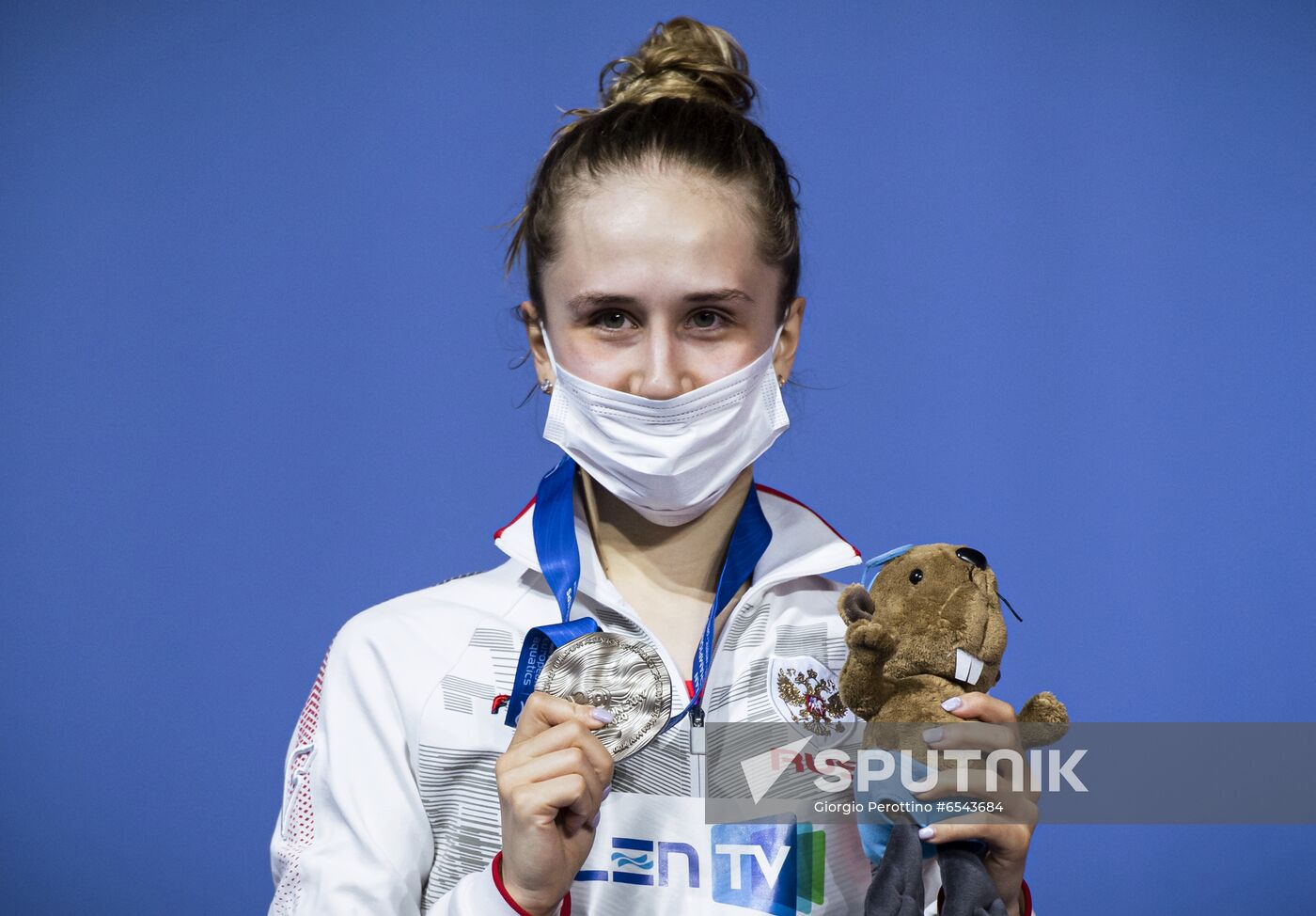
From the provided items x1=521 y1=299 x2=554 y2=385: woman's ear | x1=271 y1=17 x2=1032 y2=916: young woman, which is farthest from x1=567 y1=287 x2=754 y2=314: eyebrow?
x1=521 y1=299 x2=554 y2=385: woman's ear

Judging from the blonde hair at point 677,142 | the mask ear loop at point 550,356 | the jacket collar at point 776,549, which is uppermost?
the blonde hair at point 677,142

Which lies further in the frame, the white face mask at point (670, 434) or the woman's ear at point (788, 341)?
the woman's ear at point (788, 341)

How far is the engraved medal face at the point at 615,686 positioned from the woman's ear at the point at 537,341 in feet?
1.11

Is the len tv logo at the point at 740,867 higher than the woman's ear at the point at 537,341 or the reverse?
the reverse

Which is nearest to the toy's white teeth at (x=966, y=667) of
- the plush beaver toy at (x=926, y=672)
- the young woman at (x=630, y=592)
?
the plush beaver toy at (x=926, y=672)

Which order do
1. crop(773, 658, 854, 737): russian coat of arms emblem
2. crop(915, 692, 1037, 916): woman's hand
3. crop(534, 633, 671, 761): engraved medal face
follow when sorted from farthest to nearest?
crop(773, 658, 854, 737): russian coat of arms emblem < crop(534, 633, 671, 761): engraved medal face < crop(915, 692, 1037, 916): woman's hand

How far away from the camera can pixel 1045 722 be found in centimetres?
126

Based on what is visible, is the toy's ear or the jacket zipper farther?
the jacket zipper

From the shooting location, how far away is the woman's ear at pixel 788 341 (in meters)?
1.64

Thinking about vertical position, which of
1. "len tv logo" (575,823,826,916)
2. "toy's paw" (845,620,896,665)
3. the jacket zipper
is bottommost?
"len tv logo" (575,823,826,916)

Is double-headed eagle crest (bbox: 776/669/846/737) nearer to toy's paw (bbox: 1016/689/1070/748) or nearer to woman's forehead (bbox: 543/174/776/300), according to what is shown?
toy's paw (bbox: 1016/689/1070/748)

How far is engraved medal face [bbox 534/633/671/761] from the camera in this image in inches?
56.7

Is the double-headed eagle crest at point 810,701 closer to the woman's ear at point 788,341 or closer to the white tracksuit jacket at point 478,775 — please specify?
the white tracksuit jacket at point 478,775

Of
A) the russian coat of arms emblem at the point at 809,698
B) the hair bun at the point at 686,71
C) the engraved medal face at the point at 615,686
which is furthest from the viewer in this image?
the hair bun at the point at 686,71
